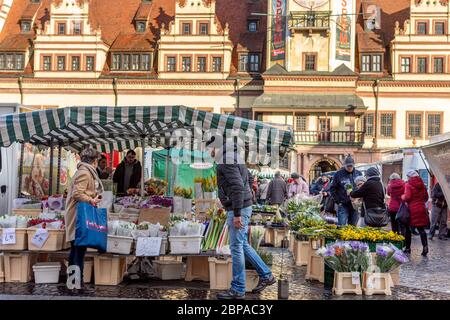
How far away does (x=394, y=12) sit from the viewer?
143 feet

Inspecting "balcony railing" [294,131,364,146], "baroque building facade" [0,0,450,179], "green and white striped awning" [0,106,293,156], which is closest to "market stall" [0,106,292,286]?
"green and white striped awning" [0,106,293,156]

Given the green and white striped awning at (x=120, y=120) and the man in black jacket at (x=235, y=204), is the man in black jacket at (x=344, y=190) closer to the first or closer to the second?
the green and white striped awning at (x=120, y=120)

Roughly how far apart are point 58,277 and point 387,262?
4.66 metres

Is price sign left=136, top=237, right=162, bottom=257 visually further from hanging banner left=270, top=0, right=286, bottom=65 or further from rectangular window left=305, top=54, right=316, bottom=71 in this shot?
hanging banner left=270, top=0, right=286, bottom=65

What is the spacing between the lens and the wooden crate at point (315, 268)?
10.1 meters

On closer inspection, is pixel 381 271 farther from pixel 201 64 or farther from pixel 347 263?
pixel 201 64

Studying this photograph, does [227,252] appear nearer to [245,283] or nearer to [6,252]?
[245,283]

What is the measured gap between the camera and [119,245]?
30.9 feet

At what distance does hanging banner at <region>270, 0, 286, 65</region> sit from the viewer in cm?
3978

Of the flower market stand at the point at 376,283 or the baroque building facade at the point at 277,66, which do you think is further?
the baroque building facade at the point at 277,66

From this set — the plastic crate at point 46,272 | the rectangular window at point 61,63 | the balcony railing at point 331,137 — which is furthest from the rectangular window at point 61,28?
the plastic crate at point 46,272

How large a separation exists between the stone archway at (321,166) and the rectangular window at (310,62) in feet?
17.8

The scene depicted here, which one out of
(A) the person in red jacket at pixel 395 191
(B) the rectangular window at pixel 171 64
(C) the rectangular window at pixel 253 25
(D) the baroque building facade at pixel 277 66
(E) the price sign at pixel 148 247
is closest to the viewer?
(E) the price sign at pixel 148 247

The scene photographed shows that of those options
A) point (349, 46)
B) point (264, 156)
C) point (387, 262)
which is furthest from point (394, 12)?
point (387, 262)
